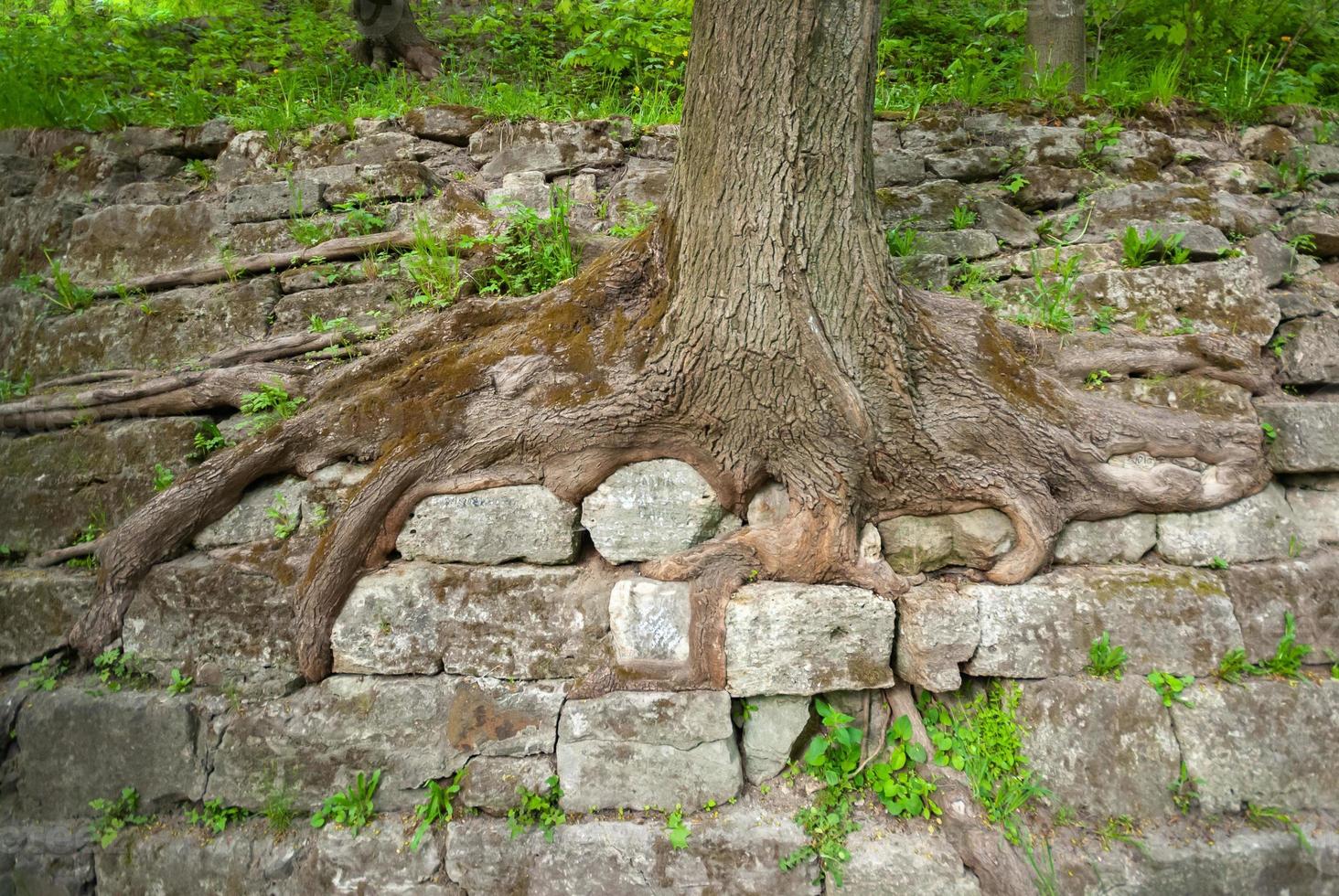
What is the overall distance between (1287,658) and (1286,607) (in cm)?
22

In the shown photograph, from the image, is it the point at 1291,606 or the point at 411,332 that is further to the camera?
the point at 411,332

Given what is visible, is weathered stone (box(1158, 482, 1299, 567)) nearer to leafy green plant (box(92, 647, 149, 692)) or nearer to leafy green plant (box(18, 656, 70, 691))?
leafy green plant (box(92, 647, 149, 692))

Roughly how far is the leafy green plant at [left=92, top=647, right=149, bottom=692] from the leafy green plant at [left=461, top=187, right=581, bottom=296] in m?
2.39

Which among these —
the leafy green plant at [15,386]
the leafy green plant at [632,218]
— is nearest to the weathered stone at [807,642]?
the leafy green plant at [632,218]

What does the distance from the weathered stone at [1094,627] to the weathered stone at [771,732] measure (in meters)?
0.76

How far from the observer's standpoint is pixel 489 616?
2.84 m

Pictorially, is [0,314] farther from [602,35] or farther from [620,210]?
[602,35]

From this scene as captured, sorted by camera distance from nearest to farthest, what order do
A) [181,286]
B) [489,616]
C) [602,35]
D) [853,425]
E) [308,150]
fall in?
[853,425]
[489,616]
[181,286]
[308,150]
[602,35]

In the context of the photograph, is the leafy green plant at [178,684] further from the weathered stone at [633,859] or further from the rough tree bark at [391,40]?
the rough tree bark at [391,40]

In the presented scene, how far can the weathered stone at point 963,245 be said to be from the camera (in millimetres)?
3613

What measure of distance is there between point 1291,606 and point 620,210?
3791 mm

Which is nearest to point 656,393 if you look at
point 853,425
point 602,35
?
point 853,425

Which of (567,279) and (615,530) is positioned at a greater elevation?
(567,279)

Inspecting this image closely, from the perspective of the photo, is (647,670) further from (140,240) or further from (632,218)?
(140,240)
